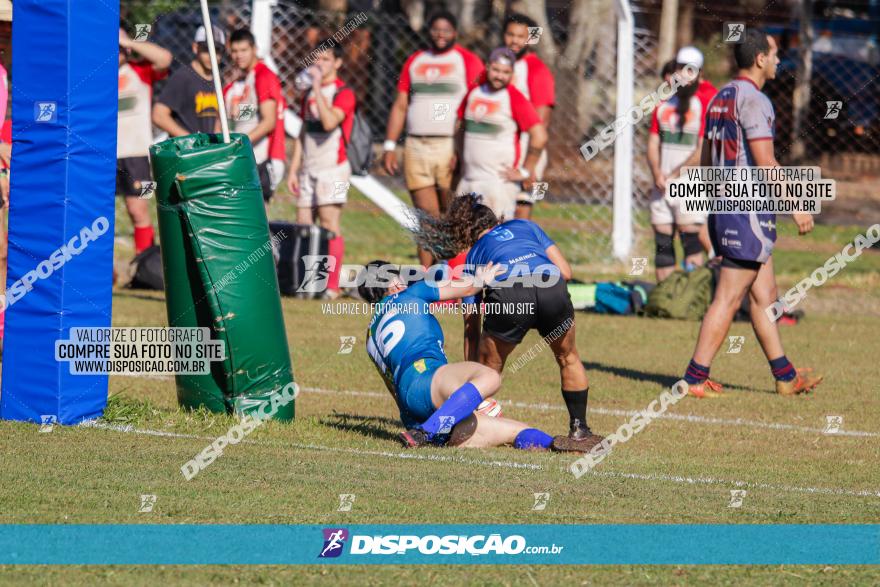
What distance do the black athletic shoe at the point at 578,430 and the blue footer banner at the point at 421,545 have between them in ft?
6.48

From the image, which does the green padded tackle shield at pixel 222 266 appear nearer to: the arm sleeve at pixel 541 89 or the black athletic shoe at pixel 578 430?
the black athletic shoe at pixel 578 430

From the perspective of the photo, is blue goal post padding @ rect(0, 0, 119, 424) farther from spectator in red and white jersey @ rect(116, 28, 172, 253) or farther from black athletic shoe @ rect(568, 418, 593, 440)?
spectator in red and white jersey @ rect(116, 28, 172, 253)

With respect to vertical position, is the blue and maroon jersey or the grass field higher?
the blue and maroon jersey

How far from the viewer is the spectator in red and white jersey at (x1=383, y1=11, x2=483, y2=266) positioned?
13727 mm

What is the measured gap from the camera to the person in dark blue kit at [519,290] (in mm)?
7762

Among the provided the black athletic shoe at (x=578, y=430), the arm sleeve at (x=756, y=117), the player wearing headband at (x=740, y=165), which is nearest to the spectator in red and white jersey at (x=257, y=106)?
the player wearing headband at (x=740, y=165)

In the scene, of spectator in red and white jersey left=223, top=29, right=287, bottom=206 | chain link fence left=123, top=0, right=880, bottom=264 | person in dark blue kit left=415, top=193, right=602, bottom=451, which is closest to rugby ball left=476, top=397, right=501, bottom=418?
person in dark blue kit left=415, top=193, right=602, bottom=451

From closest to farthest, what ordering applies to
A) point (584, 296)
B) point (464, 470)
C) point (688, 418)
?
point (464, 470), point (688, 418), point (584, 296)

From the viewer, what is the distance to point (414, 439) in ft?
24.4

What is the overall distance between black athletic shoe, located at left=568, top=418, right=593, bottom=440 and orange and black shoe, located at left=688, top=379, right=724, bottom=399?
7.19 feet

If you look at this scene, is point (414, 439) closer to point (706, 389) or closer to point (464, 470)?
point (464, 470)

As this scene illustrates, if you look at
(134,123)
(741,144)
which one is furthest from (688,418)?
(134,123)

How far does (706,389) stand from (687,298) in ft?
12.0

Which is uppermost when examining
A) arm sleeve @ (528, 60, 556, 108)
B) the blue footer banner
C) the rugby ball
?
arm sleeve @ (528, 60, 556, 108)
